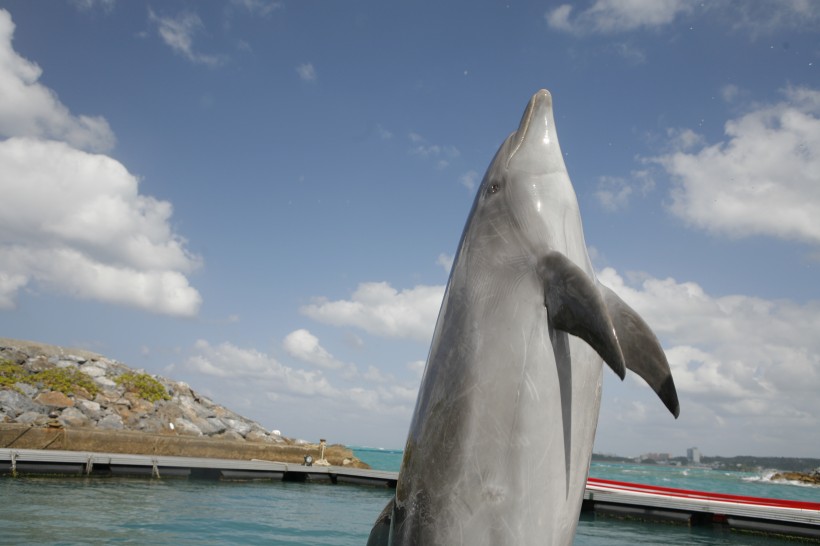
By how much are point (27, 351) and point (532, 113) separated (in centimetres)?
3112

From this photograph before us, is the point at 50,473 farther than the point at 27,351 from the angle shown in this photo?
No

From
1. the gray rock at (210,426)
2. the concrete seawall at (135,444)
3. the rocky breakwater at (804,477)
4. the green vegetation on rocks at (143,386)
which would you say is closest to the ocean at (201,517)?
the concrete seawall at (135,444)

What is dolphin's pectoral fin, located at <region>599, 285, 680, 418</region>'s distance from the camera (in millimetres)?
2920

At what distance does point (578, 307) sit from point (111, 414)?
85.0 ft

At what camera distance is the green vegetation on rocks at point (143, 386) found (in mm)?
27484

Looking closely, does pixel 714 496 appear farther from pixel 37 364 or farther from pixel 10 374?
pixel 37 364

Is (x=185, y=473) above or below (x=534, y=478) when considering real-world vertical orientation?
below

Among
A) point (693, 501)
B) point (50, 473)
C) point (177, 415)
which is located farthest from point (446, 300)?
point (177, 415)

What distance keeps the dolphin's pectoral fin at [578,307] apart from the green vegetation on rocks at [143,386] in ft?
90.8

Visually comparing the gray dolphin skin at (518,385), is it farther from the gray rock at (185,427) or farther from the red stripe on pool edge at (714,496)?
the gray rock at (185,427)

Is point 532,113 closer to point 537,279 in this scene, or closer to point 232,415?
point 537,279

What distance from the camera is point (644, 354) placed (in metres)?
2.95

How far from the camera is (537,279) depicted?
3.09 metres

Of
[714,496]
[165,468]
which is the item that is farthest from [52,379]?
[714,496]
